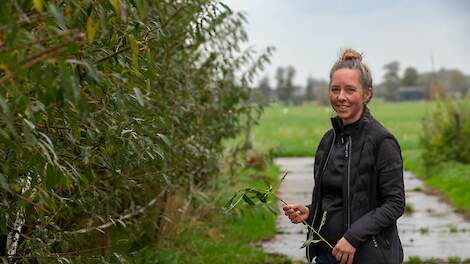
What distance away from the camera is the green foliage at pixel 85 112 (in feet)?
8.09

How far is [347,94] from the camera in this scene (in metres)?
4.36

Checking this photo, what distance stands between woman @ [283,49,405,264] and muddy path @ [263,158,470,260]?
485 cm

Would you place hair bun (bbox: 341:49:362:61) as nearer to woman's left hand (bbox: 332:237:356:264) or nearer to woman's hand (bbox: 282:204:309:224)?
woman's hand (bbox: 282:204:309:224)

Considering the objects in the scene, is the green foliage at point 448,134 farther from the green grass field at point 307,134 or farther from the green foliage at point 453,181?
the green grass field at point 307,134

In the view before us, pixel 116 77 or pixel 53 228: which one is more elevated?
pixel 116 77

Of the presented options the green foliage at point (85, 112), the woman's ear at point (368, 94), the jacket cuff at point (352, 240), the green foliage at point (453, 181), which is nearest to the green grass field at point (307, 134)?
the woman's ear at point (368, 94)

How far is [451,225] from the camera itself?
11953 mm

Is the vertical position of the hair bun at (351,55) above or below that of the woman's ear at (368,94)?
above

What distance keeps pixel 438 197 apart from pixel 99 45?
13159 millimetres

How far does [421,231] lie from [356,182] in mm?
7543

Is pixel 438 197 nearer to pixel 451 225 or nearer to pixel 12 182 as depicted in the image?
pixel 451 225

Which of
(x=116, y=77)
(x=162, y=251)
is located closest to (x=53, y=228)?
(x=116, y=77)

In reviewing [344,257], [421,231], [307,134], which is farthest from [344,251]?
[307,134]

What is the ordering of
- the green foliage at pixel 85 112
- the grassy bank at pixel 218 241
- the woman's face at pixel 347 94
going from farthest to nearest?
the grassy bank at pixel 218 241 → the woman's face at pixel 347 94 → the green foliage at pixel 85 112
